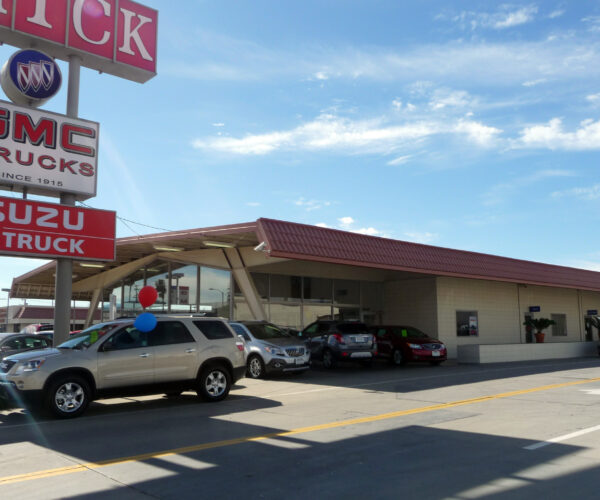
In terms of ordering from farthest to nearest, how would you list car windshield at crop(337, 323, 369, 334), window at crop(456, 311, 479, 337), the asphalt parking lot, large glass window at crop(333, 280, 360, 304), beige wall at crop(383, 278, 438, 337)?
window at crop(456, 311, 479, 337) → beige wall at crop(383, 278, 438, 337) → large glass window at crop(333, 280, 360, 304) → car windshield at crop(337, 323, 369, 334) → the asphalt parking lot

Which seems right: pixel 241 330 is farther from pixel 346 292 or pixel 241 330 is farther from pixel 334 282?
pixel 346 292

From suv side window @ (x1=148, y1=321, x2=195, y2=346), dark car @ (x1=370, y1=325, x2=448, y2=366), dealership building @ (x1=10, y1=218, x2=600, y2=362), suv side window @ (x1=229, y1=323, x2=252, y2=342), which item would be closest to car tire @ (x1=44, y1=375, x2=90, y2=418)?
suv side window @ (x1=148, y1=321, x2=195, y2=346)

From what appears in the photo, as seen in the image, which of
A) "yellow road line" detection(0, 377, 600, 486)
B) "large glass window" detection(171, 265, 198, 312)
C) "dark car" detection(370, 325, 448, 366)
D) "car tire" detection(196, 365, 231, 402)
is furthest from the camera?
"large glass window" detection(171, 265, 198, 312)

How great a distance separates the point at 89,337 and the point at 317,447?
5.73 m

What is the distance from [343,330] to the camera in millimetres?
19984

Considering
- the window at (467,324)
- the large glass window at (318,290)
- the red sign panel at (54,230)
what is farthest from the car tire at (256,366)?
the window at (467,324)

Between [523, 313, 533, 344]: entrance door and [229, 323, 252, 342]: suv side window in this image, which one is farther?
[523, 313, 533, 344]: entrance door

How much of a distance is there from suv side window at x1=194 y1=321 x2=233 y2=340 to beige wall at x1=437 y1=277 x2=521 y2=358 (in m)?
15.6

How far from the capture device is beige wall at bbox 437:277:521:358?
2652 cm

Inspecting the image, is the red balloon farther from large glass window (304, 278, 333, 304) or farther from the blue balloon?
large glass window (304, 278, 333, 304)

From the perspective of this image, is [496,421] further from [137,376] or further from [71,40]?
[71,40]

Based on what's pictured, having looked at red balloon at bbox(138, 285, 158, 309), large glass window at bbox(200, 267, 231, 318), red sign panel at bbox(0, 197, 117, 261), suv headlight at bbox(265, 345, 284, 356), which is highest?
red sign panel at bbox(0, 197, 117, 261)

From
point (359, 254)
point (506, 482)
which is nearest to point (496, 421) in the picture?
point (506, 482)

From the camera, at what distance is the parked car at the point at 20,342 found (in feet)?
51.7
